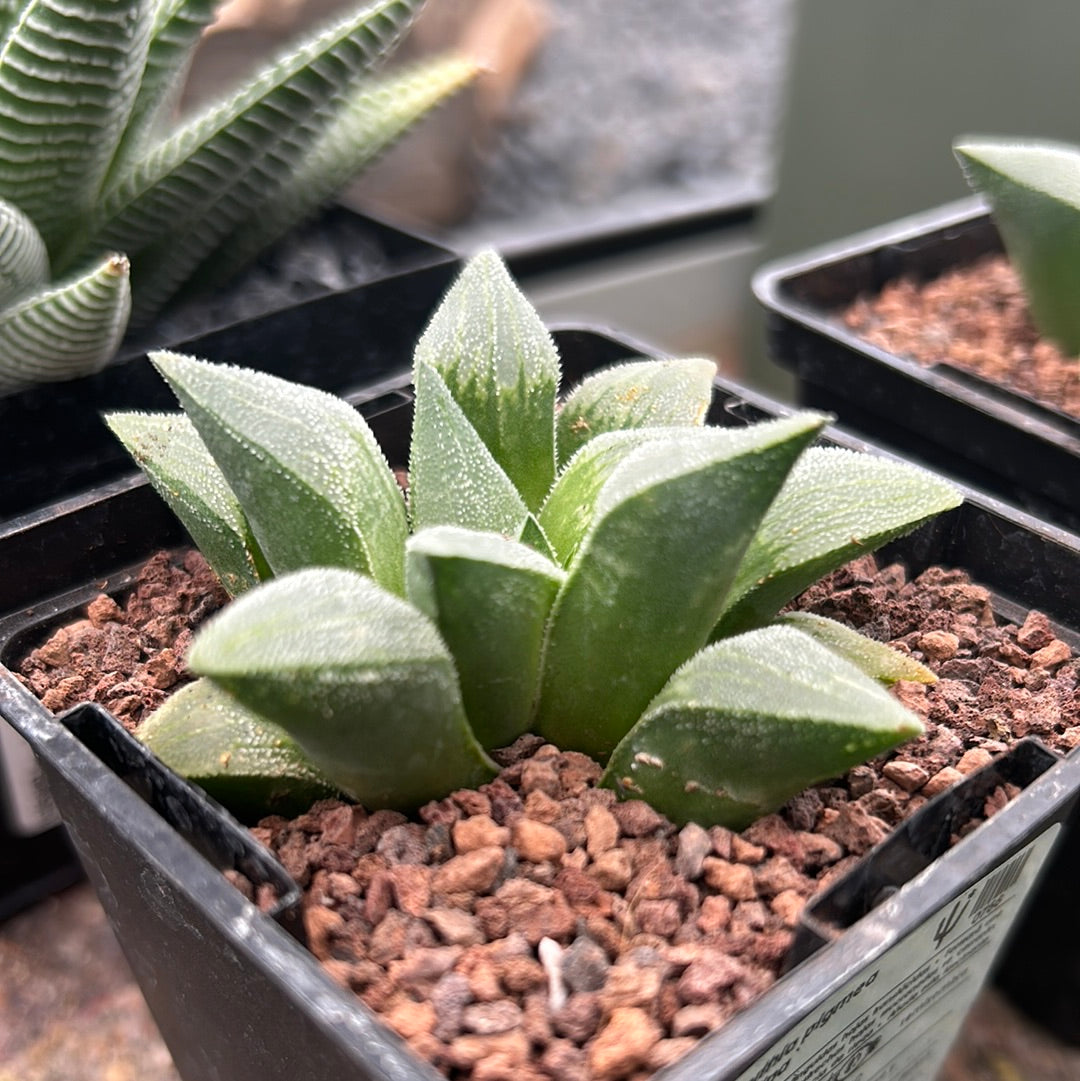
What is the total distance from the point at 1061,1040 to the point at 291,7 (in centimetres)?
117

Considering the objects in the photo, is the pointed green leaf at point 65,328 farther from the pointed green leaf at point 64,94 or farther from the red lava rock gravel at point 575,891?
the red lava rock gravel at point 575,891

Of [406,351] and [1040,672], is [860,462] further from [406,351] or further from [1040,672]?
[406,351]

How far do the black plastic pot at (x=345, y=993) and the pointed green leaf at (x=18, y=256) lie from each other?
0.56 ft

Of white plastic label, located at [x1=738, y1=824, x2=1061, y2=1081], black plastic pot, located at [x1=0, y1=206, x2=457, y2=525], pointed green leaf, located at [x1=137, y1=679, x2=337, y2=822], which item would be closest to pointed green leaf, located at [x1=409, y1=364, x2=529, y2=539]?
pointed green leaf, located at [x1=137, y1=679, x2=337, y2=822]

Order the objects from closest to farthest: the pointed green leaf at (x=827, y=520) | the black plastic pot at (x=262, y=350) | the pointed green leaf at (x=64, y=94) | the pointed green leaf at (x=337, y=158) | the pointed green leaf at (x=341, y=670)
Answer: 1. the pointed green leaf at (x=341, y=670)
2. the pointed green leaf at (x=827, y=520)
3. the pointed green leaf at (x=64, y=94)
4. the black plastic pot at (x=262, y=350)
5. the pointed green leaf at (x=337, y=158)

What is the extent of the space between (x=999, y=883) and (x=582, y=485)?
22 cm

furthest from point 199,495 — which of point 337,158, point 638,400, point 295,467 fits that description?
point 337,158

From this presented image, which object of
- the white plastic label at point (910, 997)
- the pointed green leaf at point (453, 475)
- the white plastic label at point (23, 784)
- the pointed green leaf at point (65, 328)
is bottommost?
the white plastic label at point (23, 784)

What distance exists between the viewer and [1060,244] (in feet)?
2.32

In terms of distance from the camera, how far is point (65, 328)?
655 mm

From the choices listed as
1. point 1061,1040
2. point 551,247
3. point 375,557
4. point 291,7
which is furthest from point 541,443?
point 291,7

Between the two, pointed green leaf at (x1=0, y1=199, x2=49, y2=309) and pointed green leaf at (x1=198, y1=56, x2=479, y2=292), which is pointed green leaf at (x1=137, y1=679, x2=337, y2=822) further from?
pointed green leaf at (x1=198, y1=56, x2=479, y2=292)

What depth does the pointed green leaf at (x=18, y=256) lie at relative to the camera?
0.64m

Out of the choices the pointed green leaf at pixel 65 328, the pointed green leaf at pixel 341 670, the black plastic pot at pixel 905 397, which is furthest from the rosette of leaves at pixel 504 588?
the black plastic pot at pixel 905 397
